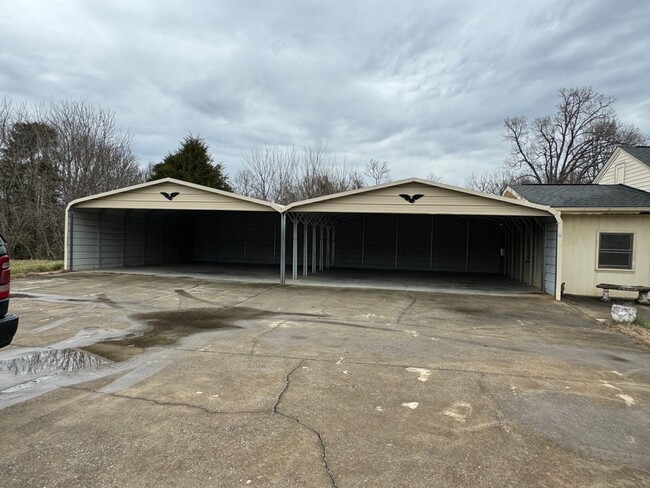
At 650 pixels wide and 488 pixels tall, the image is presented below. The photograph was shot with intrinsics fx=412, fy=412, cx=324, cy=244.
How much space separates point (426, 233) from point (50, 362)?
57.1 ft

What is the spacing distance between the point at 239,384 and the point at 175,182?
10426 mm

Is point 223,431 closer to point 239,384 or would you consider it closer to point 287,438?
point 287,438

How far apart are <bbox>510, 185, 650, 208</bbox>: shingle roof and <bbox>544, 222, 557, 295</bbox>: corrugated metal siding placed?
0.82 m

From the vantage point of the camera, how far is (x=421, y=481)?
98.7 inches

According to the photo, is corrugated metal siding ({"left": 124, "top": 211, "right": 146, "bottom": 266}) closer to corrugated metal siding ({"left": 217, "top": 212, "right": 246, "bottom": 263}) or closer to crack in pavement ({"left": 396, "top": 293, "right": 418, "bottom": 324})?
corrugated metal siding ({"left": 217, "top": 212, "right": 246, "bottom": 263})

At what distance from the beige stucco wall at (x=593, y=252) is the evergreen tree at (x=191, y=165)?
794 inches

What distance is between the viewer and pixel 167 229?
2048cm

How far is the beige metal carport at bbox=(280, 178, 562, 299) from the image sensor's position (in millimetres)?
11555

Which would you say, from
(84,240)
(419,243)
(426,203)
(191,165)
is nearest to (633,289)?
(426,203)

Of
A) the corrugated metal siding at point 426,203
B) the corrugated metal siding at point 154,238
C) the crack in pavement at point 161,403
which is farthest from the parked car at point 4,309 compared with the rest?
the corrugated metal siding at point 154,238

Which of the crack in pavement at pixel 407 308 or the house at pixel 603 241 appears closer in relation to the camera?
the crack in pavement at pixel 407 308

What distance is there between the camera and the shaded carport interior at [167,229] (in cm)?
1322

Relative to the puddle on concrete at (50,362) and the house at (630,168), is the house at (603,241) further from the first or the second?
the puddle on concrete at (50,362)

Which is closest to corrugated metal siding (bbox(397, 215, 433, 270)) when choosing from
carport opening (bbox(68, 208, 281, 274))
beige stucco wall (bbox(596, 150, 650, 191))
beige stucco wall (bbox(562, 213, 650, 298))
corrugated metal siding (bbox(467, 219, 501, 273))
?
corrugated metal siding (bbox(467, 219, 501, 273))
